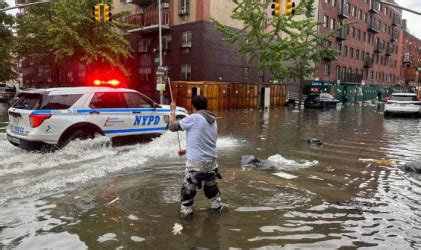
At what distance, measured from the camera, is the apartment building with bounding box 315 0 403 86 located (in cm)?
5268

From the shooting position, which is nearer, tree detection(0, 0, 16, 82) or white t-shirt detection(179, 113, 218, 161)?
white t-shirt detection(179, 113, 218, 161)

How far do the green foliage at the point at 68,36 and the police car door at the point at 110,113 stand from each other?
17996 millimetres

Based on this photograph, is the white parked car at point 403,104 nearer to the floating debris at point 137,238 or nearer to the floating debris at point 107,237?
the floating debris at point 137,238

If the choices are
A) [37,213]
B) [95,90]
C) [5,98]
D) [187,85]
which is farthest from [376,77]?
[37,213]

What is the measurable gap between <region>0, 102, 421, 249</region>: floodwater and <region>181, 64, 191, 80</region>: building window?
2503 centimetres

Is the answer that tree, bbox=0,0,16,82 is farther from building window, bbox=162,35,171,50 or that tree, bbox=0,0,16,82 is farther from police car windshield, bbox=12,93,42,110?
police car windshield, bbox=12,93,42,110

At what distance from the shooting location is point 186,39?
35.1 m

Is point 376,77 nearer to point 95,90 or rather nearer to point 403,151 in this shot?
point 403,151

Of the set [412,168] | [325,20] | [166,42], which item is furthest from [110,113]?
[325,20]

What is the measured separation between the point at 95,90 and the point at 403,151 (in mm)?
8817

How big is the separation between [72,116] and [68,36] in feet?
64.4

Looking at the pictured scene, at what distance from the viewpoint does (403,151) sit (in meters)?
12.0

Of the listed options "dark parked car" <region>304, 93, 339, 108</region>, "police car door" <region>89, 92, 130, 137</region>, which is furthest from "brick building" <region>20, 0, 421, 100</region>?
"police car door" <region>89, 92, 130, 137</region>

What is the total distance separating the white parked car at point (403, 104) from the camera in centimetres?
2533
